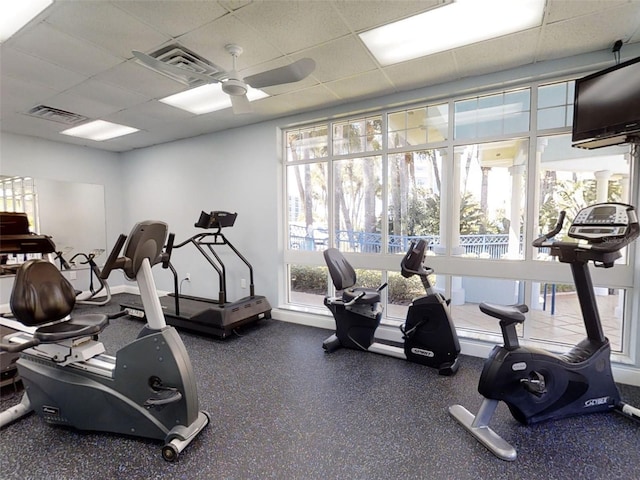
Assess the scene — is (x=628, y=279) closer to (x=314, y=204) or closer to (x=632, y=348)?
(x=632, y=348)

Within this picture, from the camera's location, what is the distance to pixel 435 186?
368 cm

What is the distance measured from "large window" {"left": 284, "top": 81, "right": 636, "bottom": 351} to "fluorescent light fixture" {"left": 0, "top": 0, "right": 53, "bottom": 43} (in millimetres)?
2877

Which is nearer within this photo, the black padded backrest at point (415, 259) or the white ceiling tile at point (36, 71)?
the white ceiling tile at point (36, 71)

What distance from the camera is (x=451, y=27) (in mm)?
2424

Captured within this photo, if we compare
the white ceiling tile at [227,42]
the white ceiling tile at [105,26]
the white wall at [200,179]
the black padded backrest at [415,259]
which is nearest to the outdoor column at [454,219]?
the black padded backrest at [415,259]

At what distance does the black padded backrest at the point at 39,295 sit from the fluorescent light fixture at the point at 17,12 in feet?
5.77

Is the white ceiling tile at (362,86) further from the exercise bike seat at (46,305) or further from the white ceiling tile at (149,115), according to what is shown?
the exercise bike seat at (46,305)

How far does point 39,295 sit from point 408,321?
9.77ft

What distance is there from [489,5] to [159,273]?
6.29 meters

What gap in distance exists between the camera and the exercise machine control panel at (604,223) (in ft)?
6.47

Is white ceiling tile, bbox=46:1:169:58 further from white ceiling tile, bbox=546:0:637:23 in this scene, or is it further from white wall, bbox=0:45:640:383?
white ceiling tile, bbox=546:0:637:23

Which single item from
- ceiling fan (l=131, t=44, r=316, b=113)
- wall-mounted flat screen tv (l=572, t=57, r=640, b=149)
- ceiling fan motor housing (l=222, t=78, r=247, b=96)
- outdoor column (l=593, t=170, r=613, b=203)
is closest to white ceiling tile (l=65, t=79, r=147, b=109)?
ceiling fan (l=131, t=44, r=316, b=113)

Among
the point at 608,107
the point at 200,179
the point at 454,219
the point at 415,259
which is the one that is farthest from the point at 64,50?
the point at 608,107

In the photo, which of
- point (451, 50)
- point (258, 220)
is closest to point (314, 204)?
point (258, 220)
